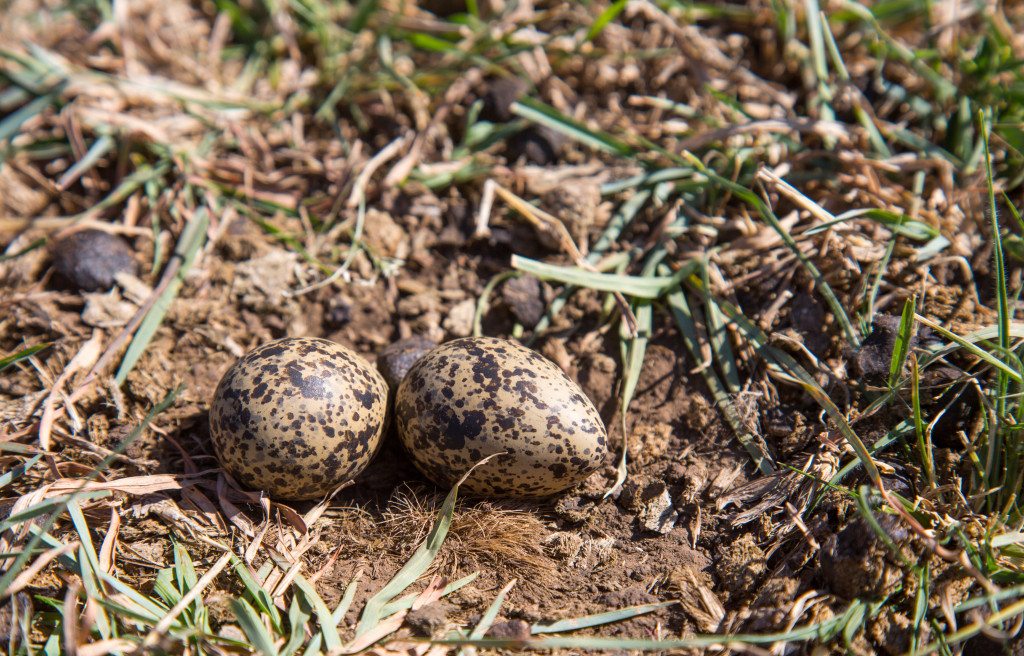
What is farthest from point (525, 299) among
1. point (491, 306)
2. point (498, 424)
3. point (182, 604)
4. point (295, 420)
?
point (182, 604)

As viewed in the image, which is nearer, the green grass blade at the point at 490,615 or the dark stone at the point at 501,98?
the green grass blade at the point at 490,615

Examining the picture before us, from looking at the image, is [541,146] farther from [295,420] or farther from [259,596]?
[259,596]

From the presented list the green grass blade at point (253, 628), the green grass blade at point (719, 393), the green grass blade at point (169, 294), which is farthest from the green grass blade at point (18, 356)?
the green grass blade at point (719, 393)

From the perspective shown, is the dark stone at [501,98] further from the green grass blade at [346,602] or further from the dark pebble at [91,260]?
the green grass blade at [346,602]

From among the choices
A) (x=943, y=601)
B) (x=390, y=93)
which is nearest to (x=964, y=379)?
(x=943, y=601)

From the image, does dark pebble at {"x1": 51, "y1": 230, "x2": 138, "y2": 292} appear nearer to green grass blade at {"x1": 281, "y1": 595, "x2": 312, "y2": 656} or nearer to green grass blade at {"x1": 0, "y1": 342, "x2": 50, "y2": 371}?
green grass blade at {"x1": 0, "y1": 342, "x2": 50, "y2": 371}

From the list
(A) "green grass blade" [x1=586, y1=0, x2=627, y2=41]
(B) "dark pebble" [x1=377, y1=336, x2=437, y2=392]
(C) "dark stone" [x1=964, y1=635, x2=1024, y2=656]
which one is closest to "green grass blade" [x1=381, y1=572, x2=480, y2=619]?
(B) "dark pebble" [x1=377, y1=336, x2=437, y2=392]
